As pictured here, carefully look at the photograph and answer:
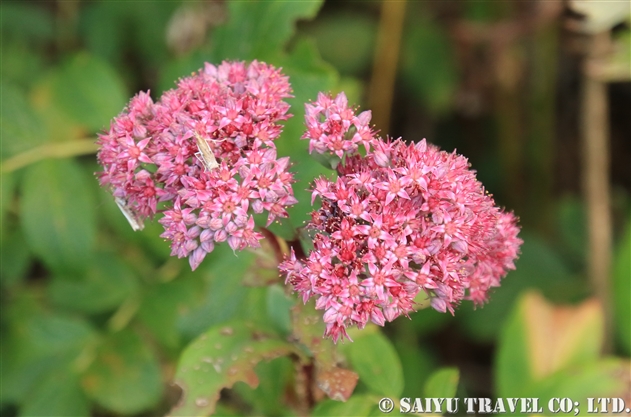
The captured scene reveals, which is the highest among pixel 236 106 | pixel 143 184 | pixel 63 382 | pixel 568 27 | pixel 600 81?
pixel 568 27

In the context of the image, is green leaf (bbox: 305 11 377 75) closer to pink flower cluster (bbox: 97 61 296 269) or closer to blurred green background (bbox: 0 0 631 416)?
blurred green background (bbox: 0 0 631 416)

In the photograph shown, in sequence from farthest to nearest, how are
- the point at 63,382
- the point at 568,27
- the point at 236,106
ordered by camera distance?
the point at 568,27
the point at 63,382
the point at 236,106

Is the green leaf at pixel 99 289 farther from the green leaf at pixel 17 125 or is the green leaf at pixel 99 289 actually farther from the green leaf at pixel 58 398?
the green leaf at pixel 17 125

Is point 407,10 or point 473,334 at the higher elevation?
point 407,10

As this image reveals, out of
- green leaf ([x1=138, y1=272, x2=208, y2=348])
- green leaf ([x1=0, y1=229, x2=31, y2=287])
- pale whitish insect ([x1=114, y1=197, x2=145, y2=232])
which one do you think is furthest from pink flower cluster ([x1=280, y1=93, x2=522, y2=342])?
green leaf ([x1=0, y1=229, x2=31, y2=287])

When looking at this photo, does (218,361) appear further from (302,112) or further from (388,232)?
(302,112)

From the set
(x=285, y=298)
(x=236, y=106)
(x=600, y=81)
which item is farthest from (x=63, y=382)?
(x=600, y=81)

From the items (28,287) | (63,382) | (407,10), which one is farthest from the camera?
(407,10)

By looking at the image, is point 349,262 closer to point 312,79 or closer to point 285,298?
point 285,298
